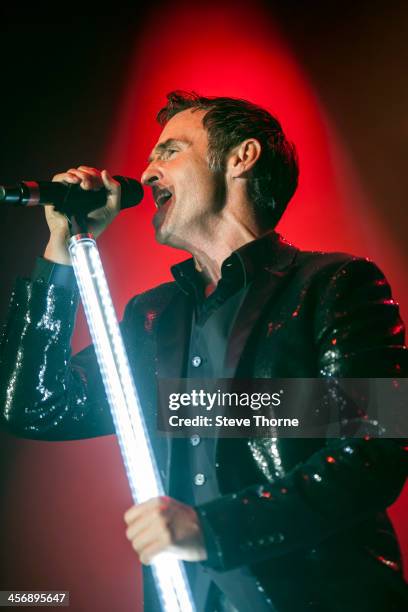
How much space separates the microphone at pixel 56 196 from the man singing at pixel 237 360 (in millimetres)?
25

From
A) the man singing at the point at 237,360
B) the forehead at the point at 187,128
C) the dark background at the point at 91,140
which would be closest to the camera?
the man singing at the point at 237,360

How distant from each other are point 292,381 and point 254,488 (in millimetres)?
279

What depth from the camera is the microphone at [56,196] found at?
1182 millimetres

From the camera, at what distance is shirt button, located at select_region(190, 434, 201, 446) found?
1.21 meters

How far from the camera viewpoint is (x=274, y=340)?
1.20 m

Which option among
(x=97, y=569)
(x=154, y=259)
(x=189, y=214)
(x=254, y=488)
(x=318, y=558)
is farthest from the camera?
(x=154, y=259)

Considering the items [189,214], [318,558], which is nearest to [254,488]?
[318,558]

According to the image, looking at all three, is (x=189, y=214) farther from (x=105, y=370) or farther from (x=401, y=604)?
(x=401, y=604)

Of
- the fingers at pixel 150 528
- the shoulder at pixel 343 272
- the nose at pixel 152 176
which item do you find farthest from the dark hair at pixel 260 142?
the fingers at pixel 150 528

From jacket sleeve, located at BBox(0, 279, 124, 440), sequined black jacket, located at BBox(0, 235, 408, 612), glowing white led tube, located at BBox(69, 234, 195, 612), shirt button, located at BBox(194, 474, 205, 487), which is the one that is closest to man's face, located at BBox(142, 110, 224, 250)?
sequined black jacket, located at BBox(0, 235, 408, 612)

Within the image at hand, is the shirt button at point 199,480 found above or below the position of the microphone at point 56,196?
below

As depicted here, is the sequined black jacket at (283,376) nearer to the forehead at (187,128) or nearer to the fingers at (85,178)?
the fingers at (85,178)

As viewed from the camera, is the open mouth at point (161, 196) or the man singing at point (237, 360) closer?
the man singing at point (237, 360)

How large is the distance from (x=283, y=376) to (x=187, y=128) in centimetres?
77
